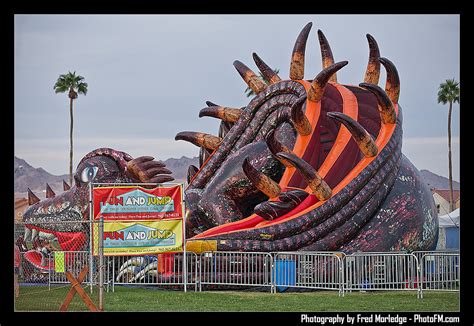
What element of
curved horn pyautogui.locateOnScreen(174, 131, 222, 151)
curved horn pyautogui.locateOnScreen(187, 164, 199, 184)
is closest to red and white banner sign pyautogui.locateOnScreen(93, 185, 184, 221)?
curved horn pyautogui.locateOnScreen(174, 131, 222, 151)

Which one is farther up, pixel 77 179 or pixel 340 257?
pixel 77 179

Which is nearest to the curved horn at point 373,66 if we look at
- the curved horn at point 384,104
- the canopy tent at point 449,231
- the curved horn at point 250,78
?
the curved horn at point 384,104

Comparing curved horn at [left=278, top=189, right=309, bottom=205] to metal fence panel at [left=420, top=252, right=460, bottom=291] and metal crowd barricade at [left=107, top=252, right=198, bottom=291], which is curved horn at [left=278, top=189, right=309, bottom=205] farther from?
metal fence panel at [left=420, top=252, right=460, bottom=291]

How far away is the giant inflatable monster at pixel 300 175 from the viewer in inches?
844

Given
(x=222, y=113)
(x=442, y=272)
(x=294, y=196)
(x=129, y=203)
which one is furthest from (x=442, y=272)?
(x=222, y=113)

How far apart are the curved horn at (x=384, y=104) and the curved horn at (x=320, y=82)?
2.80 ft

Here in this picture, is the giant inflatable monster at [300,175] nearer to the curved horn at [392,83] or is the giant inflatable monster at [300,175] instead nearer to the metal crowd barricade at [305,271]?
the curved horn at [392,83]

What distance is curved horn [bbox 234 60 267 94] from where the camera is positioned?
2553 centimetres
